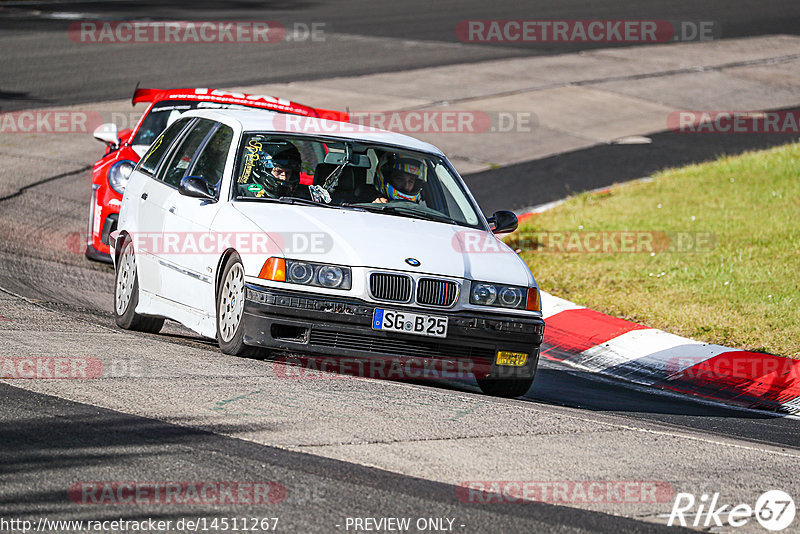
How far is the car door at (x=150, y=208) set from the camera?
28.7ft

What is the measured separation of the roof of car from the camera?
869cm

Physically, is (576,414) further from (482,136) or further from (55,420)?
(482,136)

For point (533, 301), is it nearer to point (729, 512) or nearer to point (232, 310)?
point (232, 310)

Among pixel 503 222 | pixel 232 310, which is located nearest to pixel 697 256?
pixel 503 222

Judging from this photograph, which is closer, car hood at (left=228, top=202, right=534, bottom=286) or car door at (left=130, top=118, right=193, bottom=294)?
car hood at (left=228, top=202, right=534, bottom=286)

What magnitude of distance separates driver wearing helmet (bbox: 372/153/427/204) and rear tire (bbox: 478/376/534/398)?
1.44m

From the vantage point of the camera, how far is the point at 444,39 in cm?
2981

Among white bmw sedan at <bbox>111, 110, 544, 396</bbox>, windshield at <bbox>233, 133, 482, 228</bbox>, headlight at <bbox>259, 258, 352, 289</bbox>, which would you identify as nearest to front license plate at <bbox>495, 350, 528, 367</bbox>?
white bmw sedan at <bbox>111, 110, 544, 396</bbox>

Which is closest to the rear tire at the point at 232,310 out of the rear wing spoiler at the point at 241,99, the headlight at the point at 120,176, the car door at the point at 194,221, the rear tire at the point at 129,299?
the car door at the point at 194,221

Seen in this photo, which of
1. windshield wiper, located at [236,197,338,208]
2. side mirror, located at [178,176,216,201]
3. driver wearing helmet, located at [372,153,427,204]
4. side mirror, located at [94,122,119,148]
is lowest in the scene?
windshield wiper, located at [236,197,338,208]

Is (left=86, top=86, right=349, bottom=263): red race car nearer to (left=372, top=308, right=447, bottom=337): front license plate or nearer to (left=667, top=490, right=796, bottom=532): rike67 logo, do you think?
(left=372, top=308, right=447, bottom=337): front license plate

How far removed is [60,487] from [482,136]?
15.5 meters

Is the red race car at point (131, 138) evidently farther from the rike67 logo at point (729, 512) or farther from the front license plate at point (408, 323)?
the rike67 logo at point (729, 512)

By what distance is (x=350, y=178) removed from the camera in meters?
8.56
